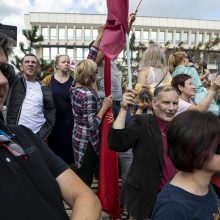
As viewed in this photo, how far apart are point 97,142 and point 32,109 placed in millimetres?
845

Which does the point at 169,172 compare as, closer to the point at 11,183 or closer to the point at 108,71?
the point at 108,71

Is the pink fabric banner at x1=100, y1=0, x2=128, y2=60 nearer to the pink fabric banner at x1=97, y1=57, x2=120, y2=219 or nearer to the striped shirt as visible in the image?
the pink fabric banner at x1=97, y1=57, x2=120, y2=219

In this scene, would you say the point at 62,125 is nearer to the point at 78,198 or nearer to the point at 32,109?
the point at 32,109

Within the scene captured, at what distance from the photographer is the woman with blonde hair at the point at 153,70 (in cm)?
472

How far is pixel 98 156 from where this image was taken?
4.61m

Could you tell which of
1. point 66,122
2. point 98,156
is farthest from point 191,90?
point 66,122

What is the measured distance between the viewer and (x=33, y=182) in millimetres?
1536

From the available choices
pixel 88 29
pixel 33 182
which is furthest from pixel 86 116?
pixel 88 29

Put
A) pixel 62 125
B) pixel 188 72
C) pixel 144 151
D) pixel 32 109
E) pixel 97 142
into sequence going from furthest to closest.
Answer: pixel 188 72 → pixel 62 125 → pixel 32 109 → pixel 97 142 → pixel 144 151

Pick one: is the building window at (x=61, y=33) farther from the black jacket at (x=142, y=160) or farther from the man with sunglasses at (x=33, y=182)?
the man with sunglasses at (x=33, y=182)

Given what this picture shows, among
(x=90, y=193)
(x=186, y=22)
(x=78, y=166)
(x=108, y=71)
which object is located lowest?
(x=78, y=166)

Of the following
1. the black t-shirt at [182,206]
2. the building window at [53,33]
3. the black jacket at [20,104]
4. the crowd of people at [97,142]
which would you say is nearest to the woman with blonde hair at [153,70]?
the crowd of people at [97,142]

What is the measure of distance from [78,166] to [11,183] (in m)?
3.07

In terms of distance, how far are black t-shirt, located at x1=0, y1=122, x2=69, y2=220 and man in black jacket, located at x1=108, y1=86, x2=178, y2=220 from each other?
1500 millimetres
